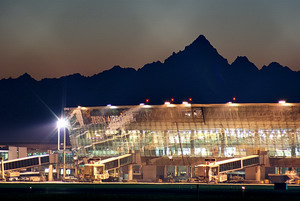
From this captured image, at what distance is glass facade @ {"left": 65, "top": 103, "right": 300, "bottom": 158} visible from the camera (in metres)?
182

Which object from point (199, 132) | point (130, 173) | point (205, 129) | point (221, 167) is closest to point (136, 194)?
point (221, 167)

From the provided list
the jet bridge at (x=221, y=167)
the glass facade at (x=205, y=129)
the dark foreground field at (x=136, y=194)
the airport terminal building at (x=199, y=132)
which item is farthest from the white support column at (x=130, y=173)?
the dark foreground field at (x=136, y=194)

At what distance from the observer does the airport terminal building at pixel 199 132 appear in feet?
600

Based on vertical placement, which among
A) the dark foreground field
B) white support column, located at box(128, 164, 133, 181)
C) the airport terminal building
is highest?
the airport terminal building

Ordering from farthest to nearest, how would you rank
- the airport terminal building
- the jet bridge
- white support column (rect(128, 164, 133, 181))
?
white support column (rect(128, 164, 133, 181))
the airport terminal building
the jet bridge

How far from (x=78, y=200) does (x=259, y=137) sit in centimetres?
11444

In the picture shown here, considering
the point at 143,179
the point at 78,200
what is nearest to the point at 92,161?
the point at 143,179

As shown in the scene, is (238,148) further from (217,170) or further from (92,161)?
(92,161)

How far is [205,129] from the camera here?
623ft

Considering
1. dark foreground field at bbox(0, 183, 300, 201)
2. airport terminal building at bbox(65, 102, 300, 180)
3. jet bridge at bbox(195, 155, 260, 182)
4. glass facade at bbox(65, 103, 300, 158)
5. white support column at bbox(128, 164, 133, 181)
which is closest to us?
dark foreground field at bbox(0, 183, 300, 201)

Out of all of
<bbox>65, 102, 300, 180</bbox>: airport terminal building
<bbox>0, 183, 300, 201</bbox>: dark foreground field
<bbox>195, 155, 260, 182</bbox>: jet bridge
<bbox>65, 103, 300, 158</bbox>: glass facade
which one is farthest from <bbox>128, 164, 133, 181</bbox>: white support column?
<bbox>0, 183, 300, 201</bbox>: dark foreground field

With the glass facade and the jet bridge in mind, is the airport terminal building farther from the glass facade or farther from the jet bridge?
the jet bridge

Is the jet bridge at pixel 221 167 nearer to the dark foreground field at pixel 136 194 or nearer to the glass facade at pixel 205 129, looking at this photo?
the glass facade at pixel 205 129

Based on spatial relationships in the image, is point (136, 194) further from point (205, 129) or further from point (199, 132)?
point (199, 132)
